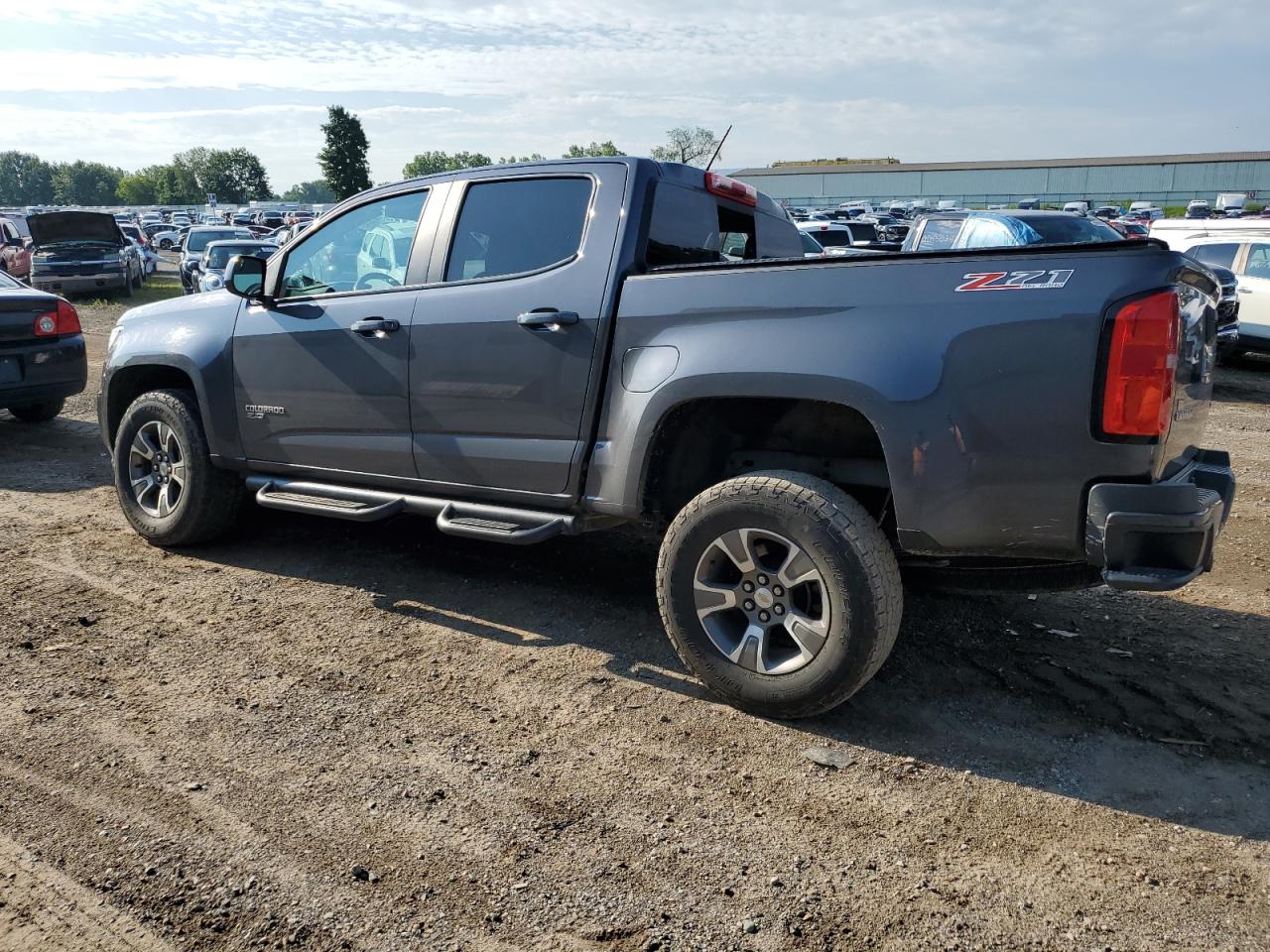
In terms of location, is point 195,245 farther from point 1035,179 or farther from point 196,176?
point 196,176

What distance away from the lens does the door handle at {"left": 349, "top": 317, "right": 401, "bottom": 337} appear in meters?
4.45

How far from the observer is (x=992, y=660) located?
412cm

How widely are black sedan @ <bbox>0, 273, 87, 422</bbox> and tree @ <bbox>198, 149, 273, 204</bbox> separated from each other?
425 feet

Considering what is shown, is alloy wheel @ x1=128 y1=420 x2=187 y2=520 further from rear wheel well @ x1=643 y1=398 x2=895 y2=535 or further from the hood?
the hood

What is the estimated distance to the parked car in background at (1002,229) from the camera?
10.6m

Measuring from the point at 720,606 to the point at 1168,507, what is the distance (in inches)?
58.1

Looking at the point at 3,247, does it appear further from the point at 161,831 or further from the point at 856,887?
the point at 856,887

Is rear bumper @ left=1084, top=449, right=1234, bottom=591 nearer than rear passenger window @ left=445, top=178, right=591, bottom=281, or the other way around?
rear bumper @ left=1084, top=449, right=1234, bottom=591

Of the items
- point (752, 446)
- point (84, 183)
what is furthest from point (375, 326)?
point (84, 183)

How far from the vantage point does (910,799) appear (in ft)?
10.2

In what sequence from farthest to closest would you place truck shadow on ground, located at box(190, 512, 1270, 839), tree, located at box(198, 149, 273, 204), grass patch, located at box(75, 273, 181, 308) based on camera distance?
tree, located at box(198, 149, 273, 204) → grass patch, located at box(75, 273, 181, 308) → truck shadow on ground, located at box(190, 512, 1270, 839)

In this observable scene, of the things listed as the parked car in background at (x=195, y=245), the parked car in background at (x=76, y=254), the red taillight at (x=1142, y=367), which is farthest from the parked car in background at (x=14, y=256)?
the red taillight at (x=1142, y=367)

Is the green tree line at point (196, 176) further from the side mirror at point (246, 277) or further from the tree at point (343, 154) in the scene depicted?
the side mirror at point (246, 277)

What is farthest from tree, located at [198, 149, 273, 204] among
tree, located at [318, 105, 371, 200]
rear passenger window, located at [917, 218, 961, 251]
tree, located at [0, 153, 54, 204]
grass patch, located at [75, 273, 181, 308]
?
rear passenger window, located at [917, 218, 961, 251]
